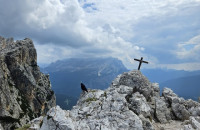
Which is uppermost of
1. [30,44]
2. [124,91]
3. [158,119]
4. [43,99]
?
[30,44]

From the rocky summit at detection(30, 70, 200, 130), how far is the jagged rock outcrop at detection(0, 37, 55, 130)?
77.9 meters

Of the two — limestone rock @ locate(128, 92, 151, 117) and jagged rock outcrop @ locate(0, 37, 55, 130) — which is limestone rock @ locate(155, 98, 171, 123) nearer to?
limestone rock @ locate(128, 92, 151, 117)

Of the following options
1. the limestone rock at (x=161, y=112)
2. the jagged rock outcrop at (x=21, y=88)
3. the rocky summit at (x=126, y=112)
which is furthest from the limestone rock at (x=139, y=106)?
the jagged rock outcrop at (x=21, y=88)

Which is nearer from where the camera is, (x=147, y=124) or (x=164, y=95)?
(x=147, y=124)

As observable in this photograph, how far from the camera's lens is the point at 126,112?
19.1 metres

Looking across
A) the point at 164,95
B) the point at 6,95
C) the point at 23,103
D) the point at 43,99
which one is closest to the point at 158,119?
the point at 164,95

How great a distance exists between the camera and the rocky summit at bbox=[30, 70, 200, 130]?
647 inches

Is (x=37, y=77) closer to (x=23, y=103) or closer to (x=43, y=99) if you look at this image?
(x=43, y=99)

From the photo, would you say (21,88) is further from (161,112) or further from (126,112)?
(126,112)

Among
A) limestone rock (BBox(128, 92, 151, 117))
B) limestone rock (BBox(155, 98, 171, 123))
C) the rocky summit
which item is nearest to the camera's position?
the rocky summit

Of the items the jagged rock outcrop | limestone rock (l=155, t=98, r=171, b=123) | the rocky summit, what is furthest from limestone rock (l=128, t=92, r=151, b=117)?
the jagged rock outcrop

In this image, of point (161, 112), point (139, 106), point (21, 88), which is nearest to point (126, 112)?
point (139, 106)

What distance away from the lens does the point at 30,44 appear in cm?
14775

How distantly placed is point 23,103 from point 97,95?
10582 cm
